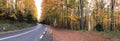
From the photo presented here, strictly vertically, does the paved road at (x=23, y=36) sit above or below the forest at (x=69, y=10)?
below

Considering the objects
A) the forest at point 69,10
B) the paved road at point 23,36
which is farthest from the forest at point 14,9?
the paved road at point 23,36

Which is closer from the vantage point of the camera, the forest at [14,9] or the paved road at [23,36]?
the paved road at [23,36]

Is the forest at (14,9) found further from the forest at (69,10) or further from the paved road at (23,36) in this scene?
the paved road at (23,36)

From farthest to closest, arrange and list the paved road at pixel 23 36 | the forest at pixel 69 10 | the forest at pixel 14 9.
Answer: the forest at pixel 14 9, the forest at pixel 69 10, the paved road at pixel 23 36

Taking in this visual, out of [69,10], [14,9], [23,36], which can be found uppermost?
[14,9]

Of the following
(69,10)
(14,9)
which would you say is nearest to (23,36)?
(69,10)

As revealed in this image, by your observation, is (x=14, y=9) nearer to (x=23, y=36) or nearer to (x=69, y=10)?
(x=69, y=10)

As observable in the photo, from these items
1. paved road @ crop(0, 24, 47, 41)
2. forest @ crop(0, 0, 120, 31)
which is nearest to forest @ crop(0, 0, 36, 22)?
forest @ crop(0, 0, 120, 31)

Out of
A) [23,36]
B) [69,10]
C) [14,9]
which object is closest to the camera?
[23,36]

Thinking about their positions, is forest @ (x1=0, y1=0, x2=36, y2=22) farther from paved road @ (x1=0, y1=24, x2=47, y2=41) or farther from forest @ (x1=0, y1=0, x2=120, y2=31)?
paved road @ (x1=0, y1=24, x2=47, y2=41)

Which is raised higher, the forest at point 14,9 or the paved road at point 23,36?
the forest at point 14,9

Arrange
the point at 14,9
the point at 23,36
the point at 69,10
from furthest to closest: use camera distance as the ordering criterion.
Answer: the point at 14,9, the point at 69,10, the point at 23,36

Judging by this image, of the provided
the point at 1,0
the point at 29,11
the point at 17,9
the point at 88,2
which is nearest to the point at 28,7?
the point at 29,11

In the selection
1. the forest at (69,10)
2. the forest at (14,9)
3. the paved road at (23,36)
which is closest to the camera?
the paved road at (23,36)
